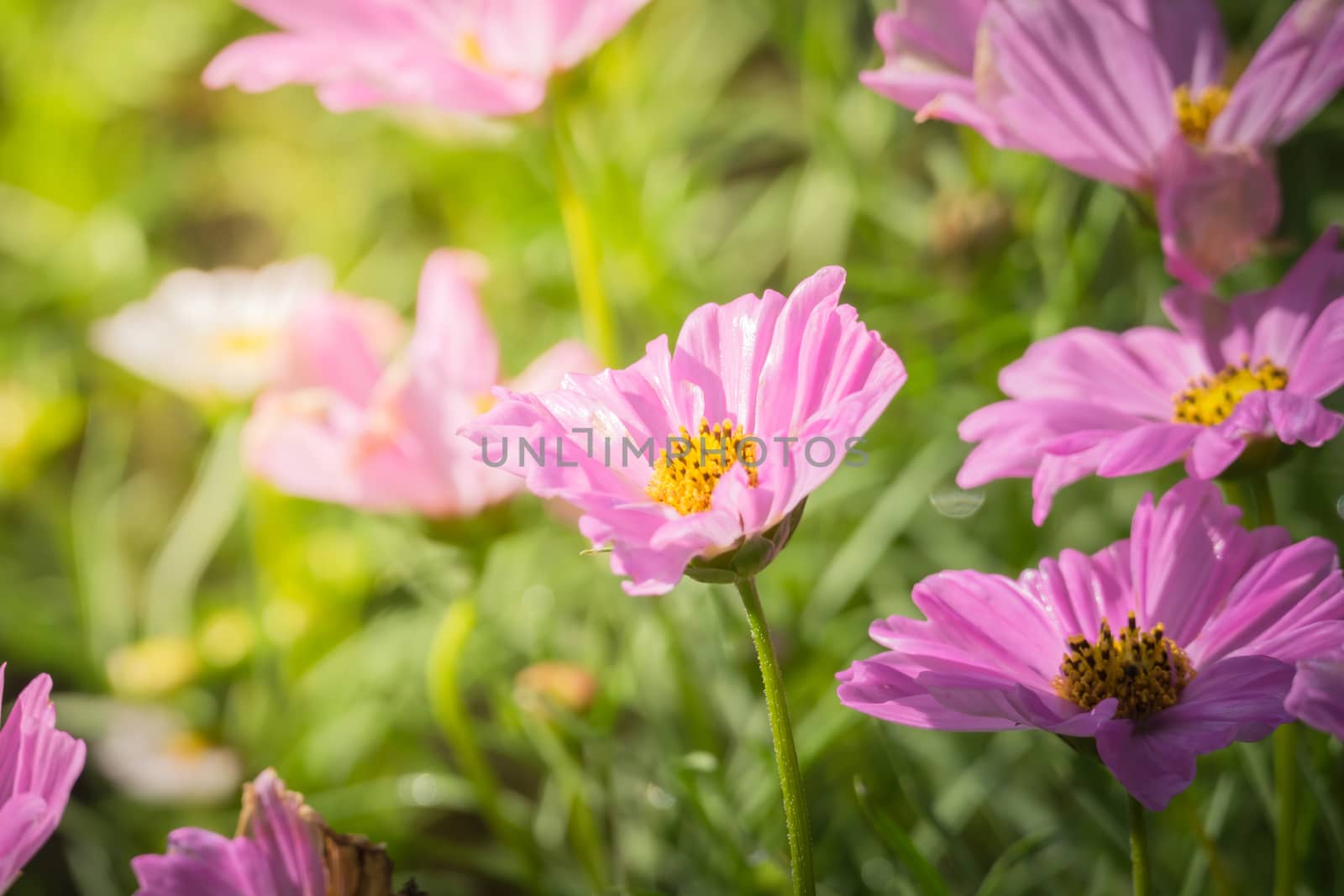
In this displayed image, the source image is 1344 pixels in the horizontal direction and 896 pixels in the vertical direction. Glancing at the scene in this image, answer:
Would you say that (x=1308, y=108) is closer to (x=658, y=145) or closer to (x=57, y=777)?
(x=57, y=777)

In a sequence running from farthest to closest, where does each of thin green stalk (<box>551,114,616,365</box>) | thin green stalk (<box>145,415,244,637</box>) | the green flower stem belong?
thin green stalk (<box>145,415,244,637</box>) < thin green stalk (<box>551,114,616,365</box>) < the green flower stem

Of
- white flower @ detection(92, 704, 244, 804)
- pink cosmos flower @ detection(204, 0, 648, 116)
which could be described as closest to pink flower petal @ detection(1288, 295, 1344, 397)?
pink cosmos flower @ detection(204, 0, 648, 116)

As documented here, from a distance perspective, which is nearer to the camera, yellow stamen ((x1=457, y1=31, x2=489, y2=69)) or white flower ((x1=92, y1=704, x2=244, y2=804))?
yellow stamen ((x1=457, y1=31, x2=489, y2=69))

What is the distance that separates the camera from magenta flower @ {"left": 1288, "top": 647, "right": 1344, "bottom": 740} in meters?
0.21

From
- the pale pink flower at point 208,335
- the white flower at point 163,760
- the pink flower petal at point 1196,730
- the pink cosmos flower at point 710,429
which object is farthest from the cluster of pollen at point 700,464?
the white flower at point 163,760

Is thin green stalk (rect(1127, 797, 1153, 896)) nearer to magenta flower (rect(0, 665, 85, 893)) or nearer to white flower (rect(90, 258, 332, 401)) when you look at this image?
magenta flower (rect(0, 665, 85, 893))

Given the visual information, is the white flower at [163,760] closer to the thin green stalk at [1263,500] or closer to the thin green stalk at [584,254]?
the thin green stalk at [584,254]

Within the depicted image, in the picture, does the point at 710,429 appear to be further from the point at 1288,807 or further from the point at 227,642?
the point at 227,642

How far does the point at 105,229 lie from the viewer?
96 cm

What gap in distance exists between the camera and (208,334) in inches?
26.0

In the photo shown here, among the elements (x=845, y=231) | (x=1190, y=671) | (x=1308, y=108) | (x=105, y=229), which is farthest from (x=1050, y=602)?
(x=105, y=229)

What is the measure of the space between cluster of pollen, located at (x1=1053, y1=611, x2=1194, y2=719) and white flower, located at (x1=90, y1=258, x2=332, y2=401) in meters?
0.46

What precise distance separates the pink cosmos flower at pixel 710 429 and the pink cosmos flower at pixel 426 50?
152 mm

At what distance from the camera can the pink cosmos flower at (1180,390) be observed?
0.28 metres
